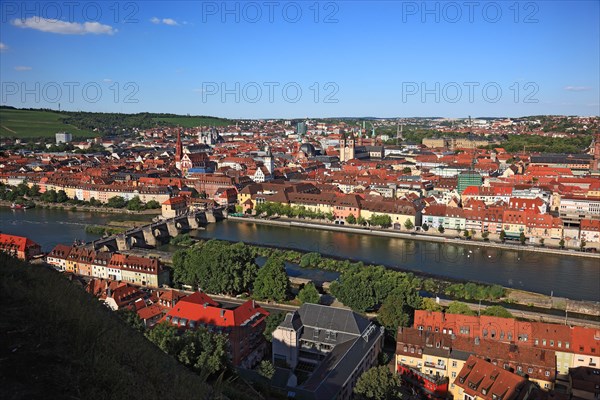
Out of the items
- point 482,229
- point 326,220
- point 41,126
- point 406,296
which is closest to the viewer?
point 406,296

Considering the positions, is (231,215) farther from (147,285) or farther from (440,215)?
(147,285)

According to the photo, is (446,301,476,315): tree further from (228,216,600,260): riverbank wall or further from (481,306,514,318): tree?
(228,216,600,260): riverbank wall

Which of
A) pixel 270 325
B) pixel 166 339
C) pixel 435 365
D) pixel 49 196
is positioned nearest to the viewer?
pixel 166 339

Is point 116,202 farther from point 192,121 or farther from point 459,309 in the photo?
point 192,121

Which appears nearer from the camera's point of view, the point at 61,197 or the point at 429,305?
the point at 429,305

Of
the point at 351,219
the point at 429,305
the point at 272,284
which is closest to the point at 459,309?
the point at 429,305

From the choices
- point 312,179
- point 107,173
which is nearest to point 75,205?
point 107,173

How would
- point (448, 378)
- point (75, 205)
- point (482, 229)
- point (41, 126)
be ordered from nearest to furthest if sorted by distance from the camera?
point (448, 378) → point (482, 229) → point (75, 205) → point (41, 126)
